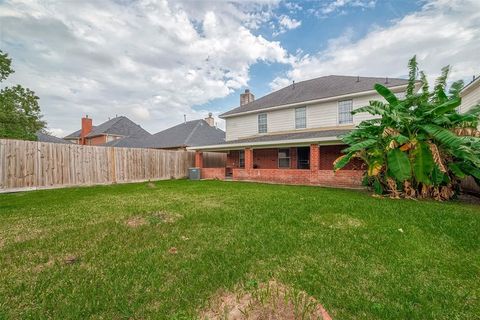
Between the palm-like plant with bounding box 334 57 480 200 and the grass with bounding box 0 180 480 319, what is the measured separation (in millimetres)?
1740

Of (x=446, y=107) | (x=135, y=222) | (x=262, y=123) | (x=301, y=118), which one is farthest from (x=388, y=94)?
(x=262, y=123)

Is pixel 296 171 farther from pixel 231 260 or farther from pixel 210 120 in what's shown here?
pixel 210 120

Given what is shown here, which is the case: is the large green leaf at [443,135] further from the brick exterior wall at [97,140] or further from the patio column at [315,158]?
the brick exterior wall at [97,140]

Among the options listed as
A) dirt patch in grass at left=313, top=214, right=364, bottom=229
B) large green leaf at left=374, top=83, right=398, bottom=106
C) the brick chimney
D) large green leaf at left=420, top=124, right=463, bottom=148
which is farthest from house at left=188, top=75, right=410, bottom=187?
the brick chimney

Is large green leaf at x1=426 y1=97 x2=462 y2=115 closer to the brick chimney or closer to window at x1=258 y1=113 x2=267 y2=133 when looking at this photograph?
window at x1=258 y1=113 x2=267 y2=133

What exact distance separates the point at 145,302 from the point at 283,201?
17.7 feet

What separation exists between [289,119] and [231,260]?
Result: 46.8 feet

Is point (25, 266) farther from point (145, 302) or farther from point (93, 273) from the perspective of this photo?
point (145, 302)

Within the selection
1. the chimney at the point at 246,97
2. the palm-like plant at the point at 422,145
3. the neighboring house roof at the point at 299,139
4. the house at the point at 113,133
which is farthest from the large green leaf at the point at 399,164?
the house at the point at 113,133

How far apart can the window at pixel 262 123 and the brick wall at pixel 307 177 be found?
4.60m

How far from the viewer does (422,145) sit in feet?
22.0

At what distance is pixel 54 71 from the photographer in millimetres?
13852

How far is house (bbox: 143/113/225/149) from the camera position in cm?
2275

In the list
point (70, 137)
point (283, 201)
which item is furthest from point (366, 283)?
point (70, 137)
